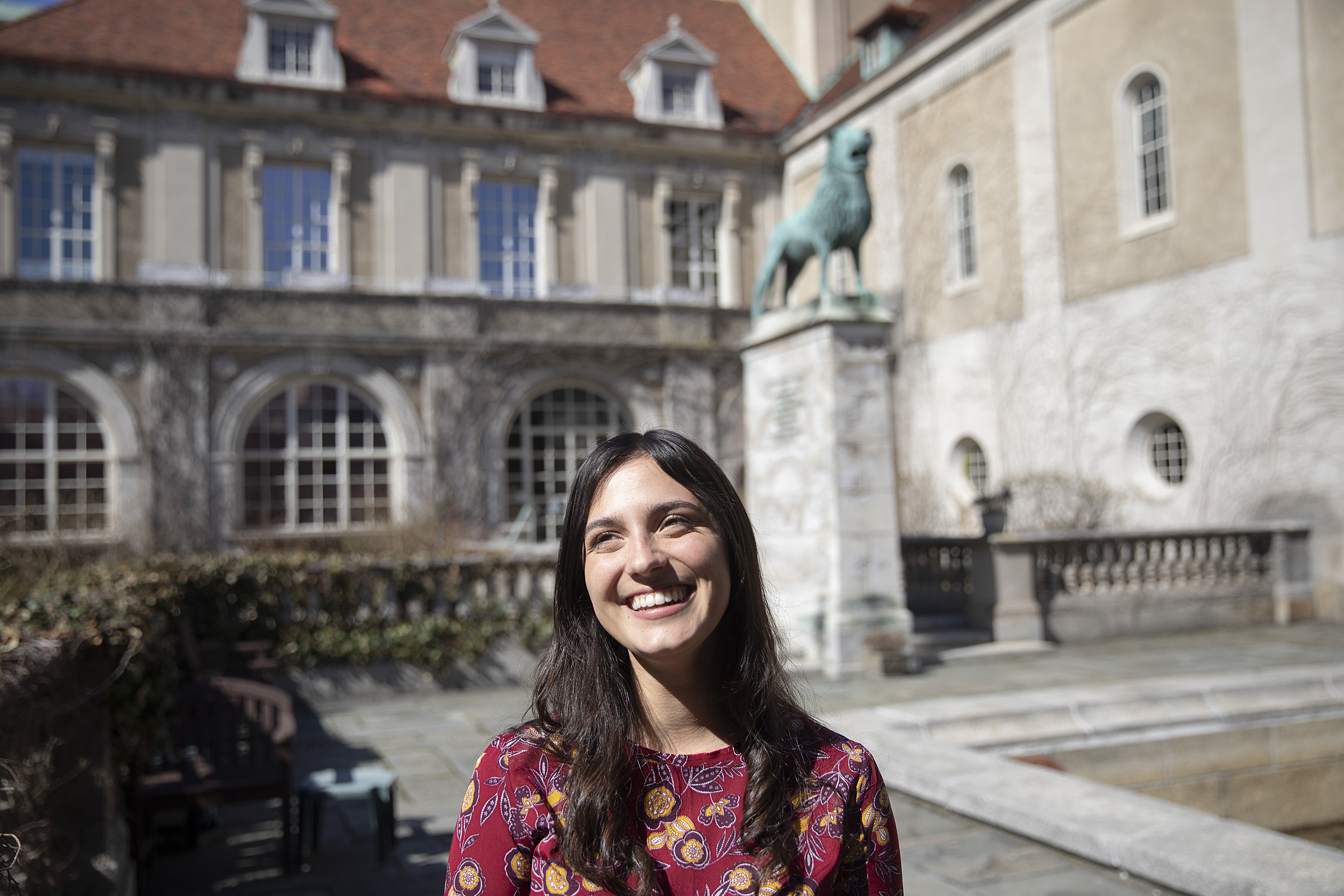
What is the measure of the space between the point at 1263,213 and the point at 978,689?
29.3 feet

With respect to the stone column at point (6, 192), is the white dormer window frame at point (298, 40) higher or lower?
higher

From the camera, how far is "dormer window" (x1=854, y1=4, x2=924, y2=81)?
72.1 ft

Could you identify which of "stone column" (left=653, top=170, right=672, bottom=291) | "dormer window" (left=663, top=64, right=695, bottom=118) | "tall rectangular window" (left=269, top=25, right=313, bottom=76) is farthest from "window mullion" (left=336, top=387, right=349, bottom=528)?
"dormer window" (left=663, top=64, right=695, bottom=118)

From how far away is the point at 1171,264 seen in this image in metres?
15.5

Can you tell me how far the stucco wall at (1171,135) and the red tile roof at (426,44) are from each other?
8920 millimetres

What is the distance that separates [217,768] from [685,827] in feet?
12.5

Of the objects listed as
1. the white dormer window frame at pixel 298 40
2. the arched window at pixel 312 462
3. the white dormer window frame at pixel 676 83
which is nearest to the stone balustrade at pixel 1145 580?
the arched window at pixel 312 462

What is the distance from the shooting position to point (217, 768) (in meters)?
4.92

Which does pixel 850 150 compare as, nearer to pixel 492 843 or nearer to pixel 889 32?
pixel 492 843

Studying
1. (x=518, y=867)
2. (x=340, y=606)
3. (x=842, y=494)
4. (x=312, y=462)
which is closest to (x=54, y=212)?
(x=312, y=462)

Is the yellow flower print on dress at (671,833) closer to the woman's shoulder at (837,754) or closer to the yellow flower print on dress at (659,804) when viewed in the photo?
the yellow flower print on dress at (659,804)

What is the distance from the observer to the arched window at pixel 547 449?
21.6 m

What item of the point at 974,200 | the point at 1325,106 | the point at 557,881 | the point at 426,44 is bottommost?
the point at 557,881

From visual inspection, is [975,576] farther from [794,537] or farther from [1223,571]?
[1223,571]
